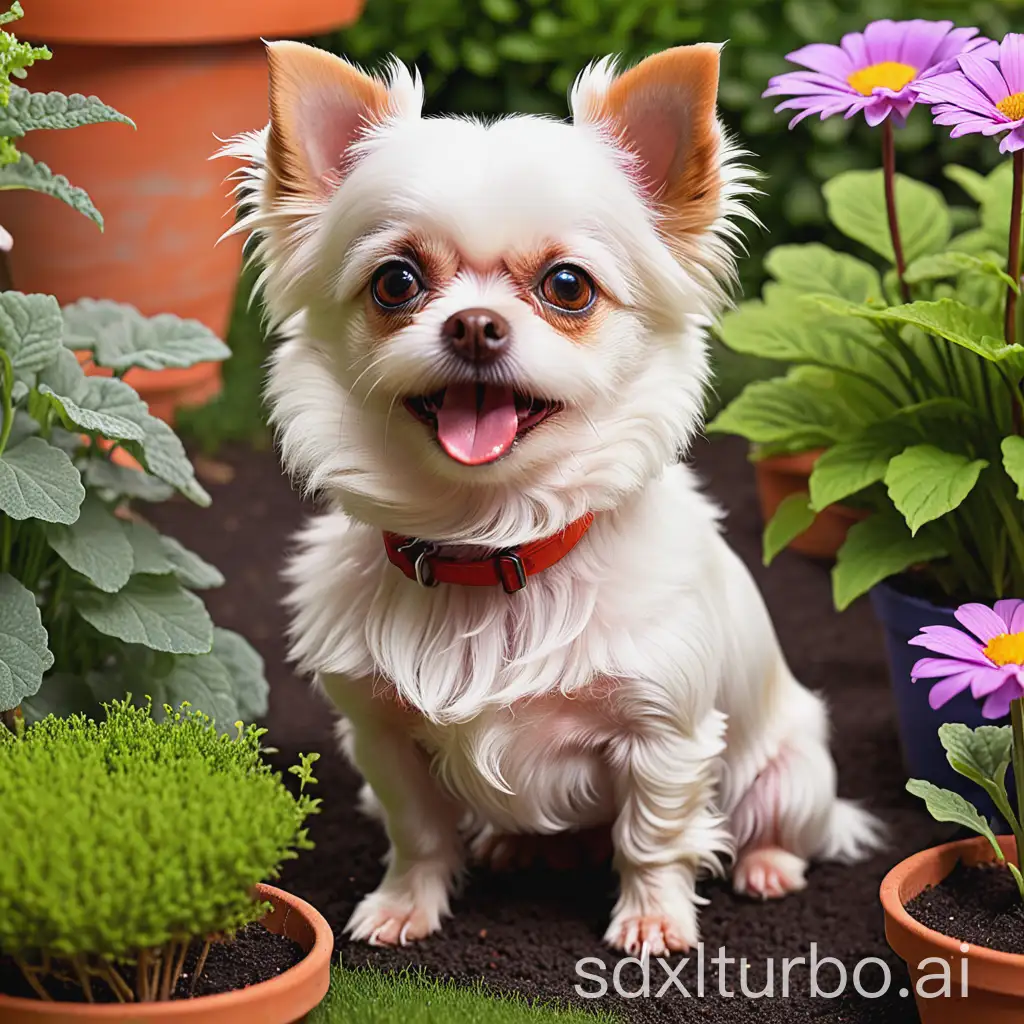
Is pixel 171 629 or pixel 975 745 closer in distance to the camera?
pixel 975 745

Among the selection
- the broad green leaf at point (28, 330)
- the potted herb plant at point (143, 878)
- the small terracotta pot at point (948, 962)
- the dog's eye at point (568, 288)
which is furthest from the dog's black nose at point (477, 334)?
the small terracotta pot at point (948, 962)

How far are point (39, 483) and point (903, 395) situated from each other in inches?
54.5

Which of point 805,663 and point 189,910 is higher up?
point 189,910

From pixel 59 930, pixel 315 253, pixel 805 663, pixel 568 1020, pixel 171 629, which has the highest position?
pixel 315 253

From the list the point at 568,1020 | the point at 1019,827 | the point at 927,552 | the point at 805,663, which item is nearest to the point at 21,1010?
the point at 568,1020

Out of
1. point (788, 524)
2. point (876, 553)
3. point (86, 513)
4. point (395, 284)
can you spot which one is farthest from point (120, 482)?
point (876, 553)

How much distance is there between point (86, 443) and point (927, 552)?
134 cm

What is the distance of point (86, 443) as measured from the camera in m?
2.28

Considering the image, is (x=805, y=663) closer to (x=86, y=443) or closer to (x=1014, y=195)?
(x=1014, y=195)

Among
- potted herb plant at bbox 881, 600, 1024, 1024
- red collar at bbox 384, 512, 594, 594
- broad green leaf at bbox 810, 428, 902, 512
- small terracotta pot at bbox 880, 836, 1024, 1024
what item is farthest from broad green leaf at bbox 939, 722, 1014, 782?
red collar at bbox 384, 512, 594, 594

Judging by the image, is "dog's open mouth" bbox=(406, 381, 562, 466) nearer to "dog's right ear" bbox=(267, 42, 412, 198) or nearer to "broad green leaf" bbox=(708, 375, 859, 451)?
"dog's right ear" bbox=(267, 42, 412, 198)

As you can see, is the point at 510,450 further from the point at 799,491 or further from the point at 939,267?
the point at 799,491

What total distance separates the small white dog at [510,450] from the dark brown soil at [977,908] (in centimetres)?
37

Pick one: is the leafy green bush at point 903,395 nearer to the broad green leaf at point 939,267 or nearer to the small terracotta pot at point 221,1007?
the broad green leaf at point 939,267
